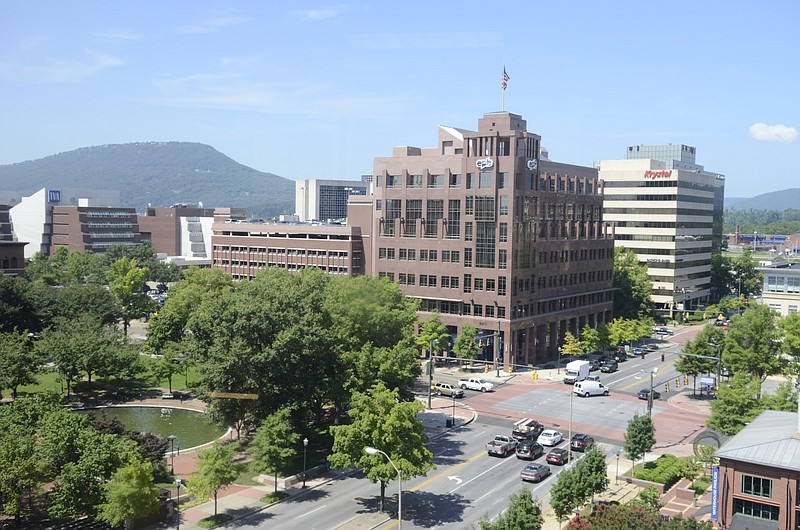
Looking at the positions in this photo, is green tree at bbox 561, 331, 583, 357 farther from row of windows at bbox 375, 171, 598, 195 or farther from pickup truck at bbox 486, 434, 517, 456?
pickup truck at bbox 486, 434, 517, 456

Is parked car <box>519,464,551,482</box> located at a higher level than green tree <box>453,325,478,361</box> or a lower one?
lower

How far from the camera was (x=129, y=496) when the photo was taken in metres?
41.8

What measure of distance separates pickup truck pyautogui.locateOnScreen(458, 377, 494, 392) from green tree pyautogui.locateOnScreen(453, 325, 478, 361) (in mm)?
9188

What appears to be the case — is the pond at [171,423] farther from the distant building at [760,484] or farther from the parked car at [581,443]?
the distant building at [760,484]

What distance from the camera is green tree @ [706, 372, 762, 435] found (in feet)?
195

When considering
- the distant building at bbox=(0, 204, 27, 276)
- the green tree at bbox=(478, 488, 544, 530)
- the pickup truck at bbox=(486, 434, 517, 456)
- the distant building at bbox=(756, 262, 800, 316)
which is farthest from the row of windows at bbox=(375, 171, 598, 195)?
the green tree at bbox=(478, 488, 544, 530)

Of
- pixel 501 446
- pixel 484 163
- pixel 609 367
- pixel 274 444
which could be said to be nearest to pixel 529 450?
pixel 501 446

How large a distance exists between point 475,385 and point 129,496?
5201cm

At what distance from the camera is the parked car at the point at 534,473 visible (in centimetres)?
5466

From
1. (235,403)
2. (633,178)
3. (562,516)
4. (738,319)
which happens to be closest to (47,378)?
(235,403)

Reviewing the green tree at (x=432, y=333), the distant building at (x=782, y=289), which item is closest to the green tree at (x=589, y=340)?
the green tree at (x=432, y=333)

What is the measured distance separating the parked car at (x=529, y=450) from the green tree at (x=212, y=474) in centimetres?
2440

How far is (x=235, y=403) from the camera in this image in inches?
2266

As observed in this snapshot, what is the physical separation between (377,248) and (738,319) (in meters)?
52.8
